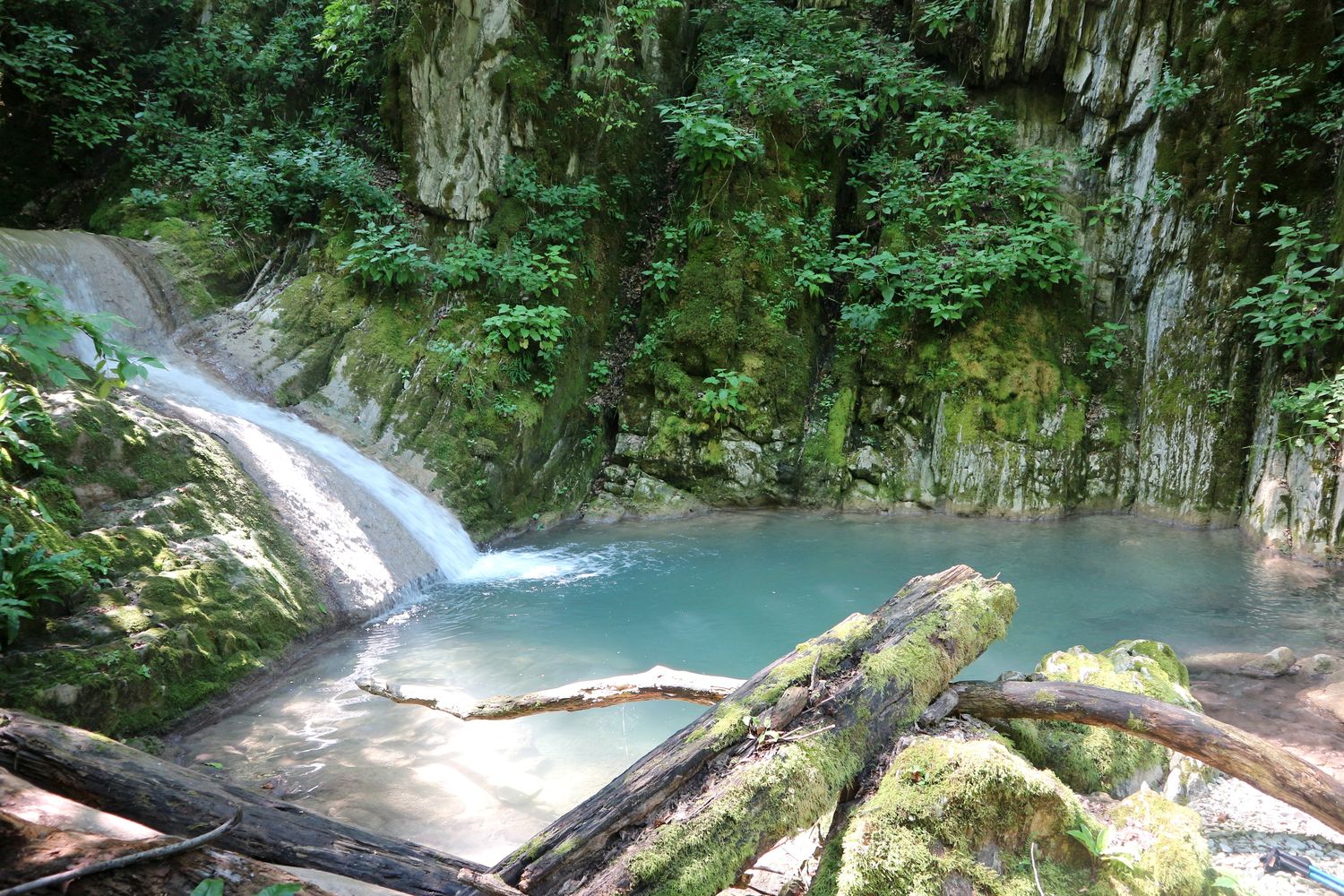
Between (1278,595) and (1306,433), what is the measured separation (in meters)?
2.15

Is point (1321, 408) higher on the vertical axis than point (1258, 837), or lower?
higher

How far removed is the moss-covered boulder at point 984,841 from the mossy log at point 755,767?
159mm

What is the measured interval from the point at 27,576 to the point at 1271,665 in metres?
7.88

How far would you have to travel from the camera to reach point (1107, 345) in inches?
382

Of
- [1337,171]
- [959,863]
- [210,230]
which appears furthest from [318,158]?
[1337,171]

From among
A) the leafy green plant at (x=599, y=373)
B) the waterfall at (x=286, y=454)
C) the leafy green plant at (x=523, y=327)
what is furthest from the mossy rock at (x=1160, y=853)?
the leafy green plant at (x=599, y=373)

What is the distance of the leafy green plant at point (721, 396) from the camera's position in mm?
9609

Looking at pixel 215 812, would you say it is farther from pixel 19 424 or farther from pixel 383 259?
pixel 383 259

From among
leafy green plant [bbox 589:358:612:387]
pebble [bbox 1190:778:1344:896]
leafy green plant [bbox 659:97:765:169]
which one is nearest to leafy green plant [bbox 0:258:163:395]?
pebble [bbox 1190:778:1344:896]

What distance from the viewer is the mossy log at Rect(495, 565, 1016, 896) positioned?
7.00ft

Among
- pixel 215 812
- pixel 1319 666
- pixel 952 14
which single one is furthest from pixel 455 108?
pixel 1319 666

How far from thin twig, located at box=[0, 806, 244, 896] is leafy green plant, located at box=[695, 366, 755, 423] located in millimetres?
7943

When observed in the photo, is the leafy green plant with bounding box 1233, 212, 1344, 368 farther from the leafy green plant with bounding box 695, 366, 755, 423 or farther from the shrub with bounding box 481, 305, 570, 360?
the shrub with bounding box 481, 305, 570, 360

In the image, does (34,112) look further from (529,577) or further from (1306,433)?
(1306,433)
